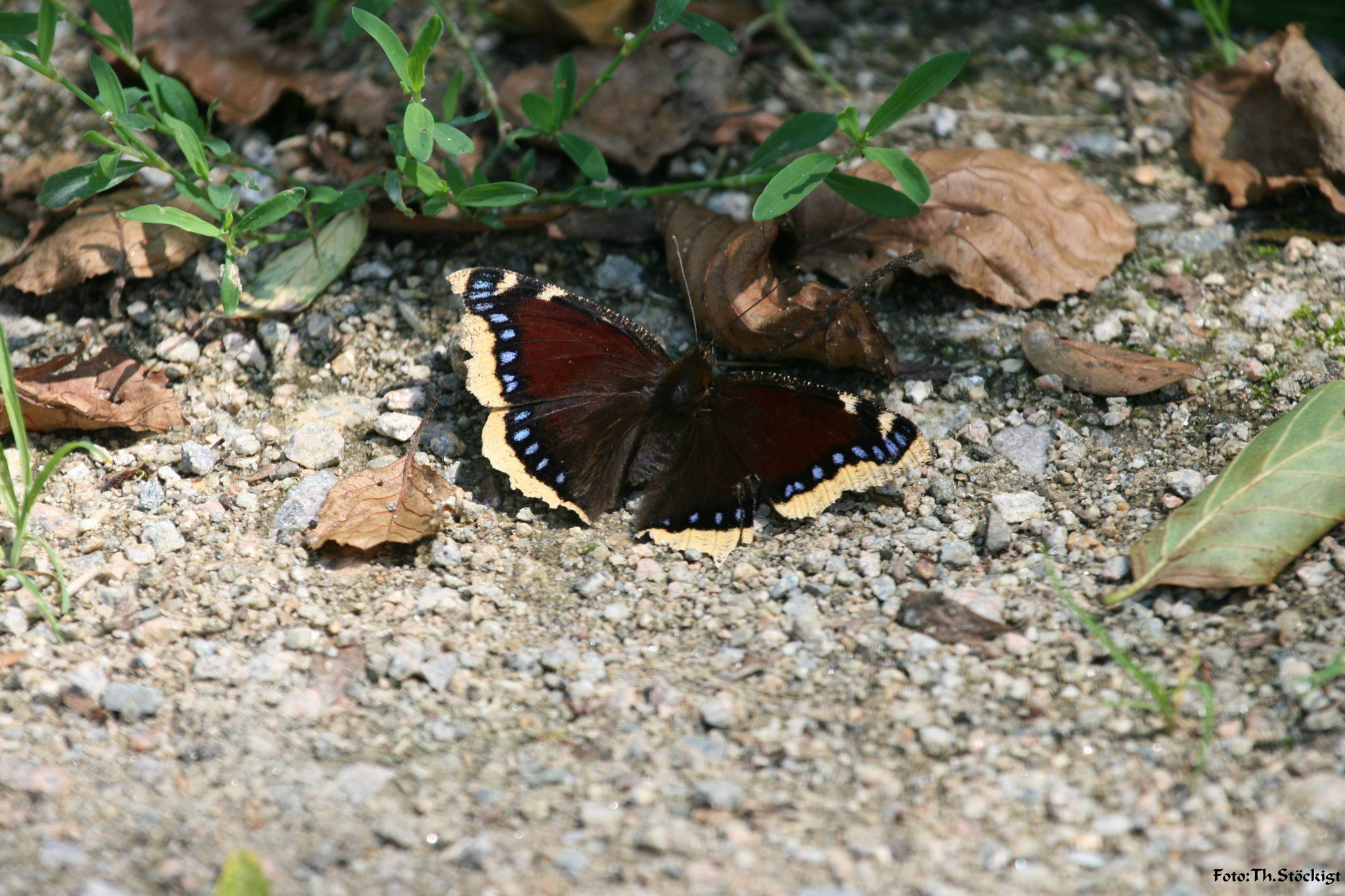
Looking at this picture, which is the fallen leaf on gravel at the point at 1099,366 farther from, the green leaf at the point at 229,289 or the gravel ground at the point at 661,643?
the green leaf at the point at 229,289

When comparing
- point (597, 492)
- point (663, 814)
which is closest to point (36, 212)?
point (597, 492)

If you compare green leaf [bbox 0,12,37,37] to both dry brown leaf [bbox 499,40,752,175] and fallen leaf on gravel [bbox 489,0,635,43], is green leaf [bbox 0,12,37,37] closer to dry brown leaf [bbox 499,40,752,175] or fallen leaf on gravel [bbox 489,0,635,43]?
dry brown leaf [bbox 499,40,752,175]

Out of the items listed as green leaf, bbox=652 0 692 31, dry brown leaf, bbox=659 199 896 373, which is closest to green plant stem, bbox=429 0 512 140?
green leaf, bbox=652 0 692 31

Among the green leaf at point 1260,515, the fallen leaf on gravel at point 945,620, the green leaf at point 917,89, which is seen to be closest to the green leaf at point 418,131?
the green leaf at point 917,89

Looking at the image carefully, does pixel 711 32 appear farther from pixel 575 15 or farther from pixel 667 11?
pixel 575 15

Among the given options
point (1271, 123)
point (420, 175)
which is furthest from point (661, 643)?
point (1271, 123)

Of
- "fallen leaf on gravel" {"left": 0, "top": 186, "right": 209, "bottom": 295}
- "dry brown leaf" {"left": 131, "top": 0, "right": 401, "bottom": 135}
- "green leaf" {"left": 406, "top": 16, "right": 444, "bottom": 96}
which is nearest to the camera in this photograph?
"green leaf" {"left": 406, "top": 16, "right": 444, "bottom": 96}

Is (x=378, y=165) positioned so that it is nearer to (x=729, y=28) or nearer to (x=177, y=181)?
(x=177, y=181)
